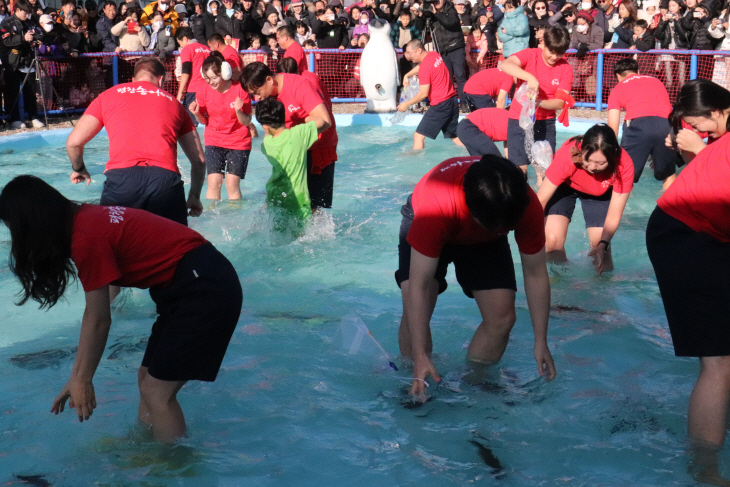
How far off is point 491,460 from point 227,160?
4.65 metres

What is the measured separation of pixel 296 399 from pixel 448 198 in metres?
1.41

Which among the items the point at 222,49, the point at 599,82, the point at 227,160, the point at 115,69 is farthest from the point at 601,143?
the point at 115,69

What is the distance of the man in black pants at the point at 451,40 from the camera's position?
12.6 meters

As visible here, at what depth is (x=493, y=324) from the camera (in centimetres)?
367

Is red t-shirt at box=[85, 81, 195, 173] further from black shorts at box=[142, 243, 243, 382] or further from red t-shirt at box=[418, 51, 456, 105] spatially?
red t-shirt at box=[418, 51, 456, 105]

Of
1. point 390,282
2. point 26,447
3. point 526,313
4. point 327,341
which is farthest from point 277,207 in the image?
point 26,447

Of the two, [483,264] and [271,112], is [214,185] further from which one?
[483,264]

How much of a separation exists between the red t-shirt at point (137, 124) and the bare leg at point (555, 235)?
254 centimetres

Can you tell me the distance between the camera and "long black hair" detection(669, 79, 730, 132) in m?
3.30

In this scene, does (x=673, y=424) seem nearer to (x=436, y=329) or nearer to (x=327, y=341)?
(x=436, y=329)

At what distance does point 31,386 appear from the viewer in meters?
4.04

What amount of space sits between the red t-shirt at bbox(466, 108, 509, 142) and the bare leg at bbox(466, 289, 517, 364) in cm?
391

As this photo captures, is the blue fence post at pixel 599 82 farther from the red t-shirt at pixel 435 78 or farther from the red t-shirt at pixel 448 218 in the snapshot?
the red t-shirt at pixel 448 218

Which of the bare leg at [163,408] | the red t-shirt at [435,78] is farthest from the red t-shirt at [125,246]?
the red t-shirt at [435,78]
